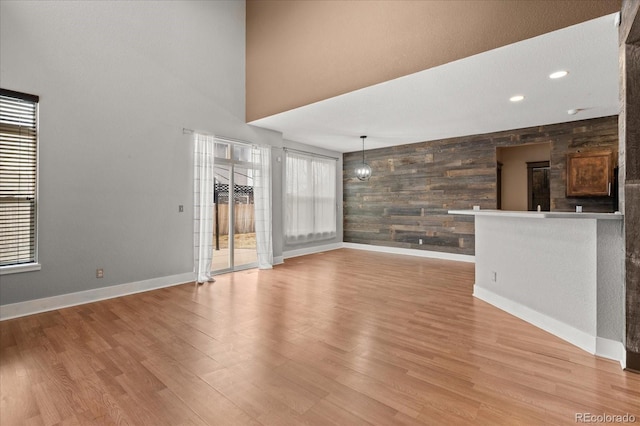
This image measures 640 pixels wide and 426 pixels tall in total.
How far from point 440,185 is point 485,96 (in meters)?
3.01

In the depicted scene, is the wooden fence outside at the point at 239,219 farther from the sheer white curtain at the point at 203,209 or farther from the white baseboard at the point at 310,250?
the white baseboard at the point at 310,250

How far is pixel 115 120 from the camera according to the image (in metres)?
4.20

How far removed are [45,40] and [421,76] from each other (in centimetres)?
458

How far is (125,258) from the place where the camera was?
4309 mm

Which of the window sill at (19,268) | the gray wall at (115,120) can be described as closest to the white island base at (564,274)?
the gray wall at (115,120)

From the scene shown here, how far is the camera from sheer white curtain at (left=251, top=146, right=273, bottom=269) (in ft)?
19.8

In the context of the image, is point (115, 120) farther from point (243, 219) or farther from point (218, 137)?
point (243, 219)

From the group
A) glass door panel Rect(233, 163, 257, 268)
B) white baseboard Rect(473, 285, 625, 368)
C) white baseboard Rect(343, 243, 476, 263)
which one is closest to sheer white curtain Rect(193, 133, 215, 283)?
glass door panel Rect(233, 163, 257, 268)

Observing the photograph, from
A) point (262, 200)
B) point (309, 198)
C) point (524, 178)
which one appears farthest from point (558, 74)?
point (309, 198)

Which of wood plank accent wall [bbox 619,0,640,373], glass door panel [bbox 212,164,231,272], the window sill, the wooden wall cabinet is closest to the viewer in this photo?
wood plank accent wall [bbox 619,0,640,373]

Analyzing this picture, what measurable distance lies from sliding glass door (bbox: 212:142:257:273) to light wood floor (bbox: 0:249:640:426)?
1.74 metres

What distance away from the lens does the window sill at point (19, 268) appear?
336cm

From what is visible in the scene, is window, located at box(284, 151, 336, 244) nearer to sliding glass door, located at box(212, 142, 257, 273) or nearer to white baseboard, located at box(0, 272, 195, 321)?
sliding glass door, located at box(212, 142, 257, 273)

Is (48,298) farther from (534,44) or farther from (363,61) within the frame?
(534,44)
